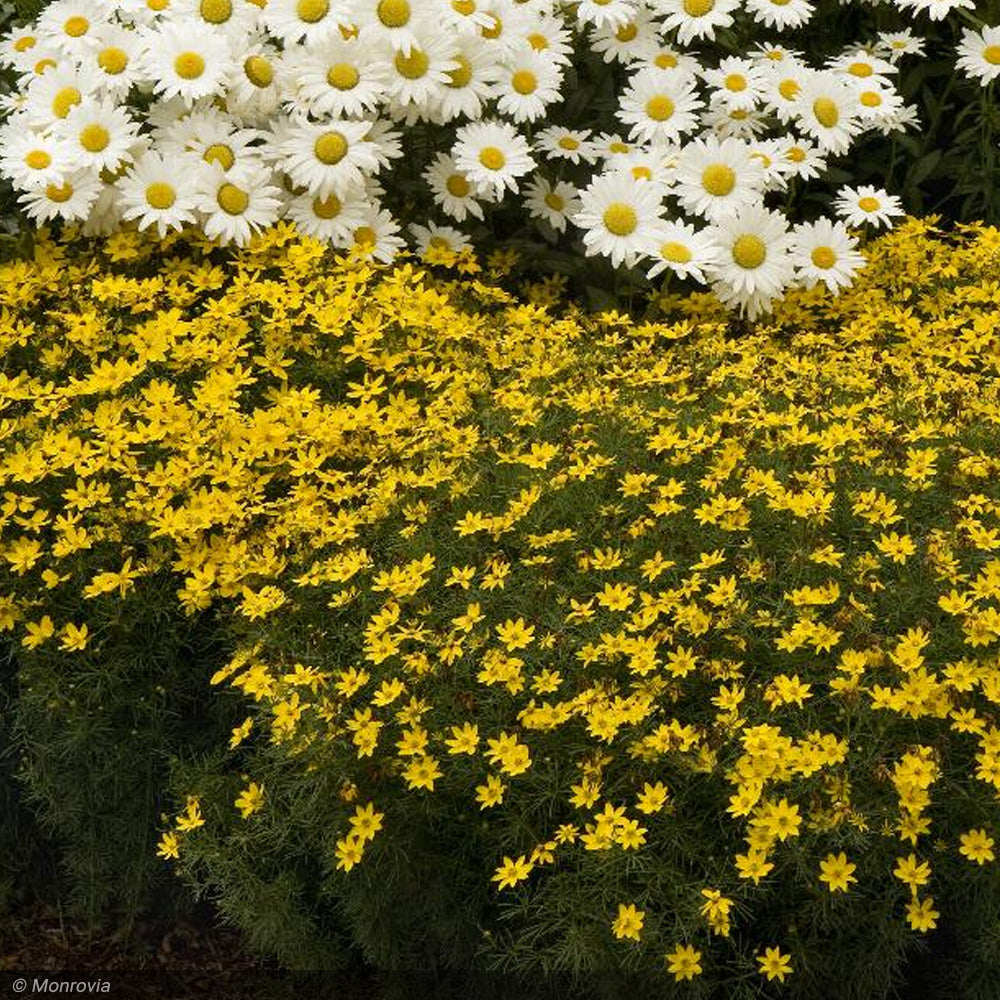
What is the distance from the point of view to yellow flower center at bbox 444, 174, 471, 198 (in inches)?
191

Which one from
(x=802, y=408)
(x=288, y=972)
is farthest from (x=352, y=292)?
(x=288, y=972)

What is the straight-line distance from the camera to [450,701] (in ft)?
9.81

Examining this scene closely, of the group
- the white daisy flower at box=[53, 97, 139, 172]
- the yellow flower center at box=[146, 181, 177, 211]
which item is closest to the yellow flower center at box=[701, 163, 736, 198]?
the yellow flower center at box=[146, 181, 177, 211]

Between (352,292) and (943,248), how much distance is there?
1.90 metres

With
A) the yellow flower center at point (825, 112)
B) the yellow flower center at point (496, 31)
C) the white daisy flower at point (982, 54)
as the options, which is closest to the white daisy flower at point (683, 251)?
the yellow flower center at point (825, 112)

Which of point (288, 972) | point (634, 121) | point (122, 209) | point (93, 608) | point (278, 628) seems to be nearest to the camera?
point (278, 628)

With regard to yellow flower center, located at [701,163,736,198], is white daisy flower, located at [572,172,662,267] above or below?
below

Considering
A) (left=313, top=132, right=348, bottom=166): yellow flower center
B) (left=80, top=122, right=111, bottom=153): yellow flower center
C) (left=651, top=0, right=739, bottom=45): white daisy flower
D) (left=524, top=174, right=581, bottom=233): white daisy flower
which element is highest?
(left=651, top=0, right=739, bottom=45): white daisy flower

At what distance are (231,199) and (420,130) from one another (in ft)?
2.47

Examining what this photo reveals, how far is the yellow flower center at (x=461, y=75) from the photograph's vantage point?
4755 mm

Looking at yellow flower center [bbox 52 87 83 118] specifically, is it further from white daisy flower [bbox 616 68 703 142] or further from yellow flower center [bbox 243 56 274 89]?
white daisy flower [bbox 616 68 703 142]

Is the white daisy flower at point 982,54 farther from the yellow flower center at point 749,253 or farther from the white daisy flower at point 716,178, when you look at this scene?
the yellow flower center at point 749,253

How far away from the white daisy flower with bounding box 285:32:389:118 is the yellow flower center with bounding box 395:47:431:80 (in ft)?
0.15

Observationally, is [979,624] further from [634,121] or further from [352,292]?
[634,121]
